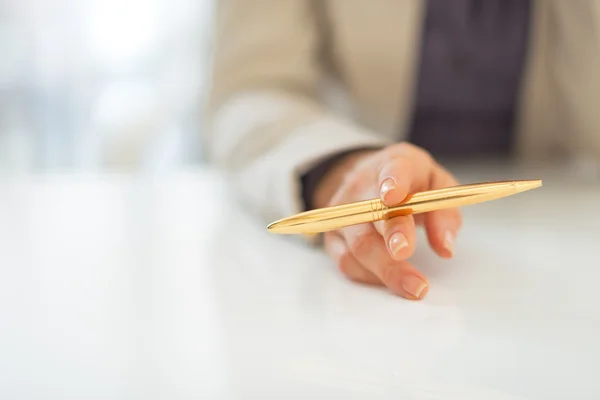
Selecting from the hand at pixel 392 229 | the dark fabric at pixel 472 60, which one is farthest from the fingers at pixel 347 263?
the dark fabric at pixel 472 60

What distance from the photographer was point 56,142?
910mm

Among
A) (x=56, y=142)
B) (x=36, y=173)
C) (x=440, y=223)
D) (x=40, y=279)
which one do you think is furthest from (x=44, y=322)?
(x=56, y=142)

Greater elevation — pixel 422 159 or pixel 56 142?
pixel 56 142

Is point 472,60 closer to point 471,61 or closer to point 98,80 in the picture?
point 471,61

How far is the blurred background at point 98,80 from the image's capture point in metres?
0.88

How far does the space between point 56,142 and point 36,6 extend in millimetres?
188

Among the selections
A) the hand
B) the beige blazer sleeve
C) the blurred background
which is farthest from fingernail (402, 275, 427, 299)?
the blurred background

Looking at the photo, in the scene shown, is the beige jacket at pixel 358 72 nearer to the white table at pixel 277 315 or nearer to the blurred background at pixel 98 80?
the white table at pixel 277 315

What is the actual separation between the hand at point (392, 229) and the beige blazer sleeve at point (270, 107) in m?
0.05

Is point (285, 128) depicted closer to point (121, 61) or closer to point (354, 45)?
point (354, 45)

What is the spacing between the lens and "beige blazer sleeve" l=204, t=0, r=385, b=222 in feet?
1.44

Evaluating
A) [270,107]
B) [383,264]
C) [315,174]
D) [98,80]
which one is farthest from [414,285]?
[98,80]

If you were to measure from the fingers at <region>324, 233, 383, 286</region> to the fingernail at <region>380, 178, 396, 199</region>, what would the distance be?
51 mm

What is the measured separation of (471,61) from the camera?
2.00 ft
